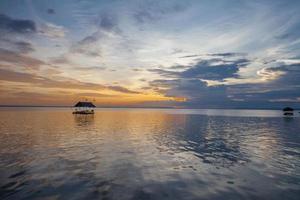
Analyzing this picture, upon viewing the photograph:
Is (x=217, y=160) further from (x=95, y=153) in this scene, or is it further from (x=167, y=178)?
(x=95, y=153)

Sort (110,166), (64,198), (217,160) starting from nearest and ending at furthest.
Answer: (64,198)
(110,166)
(217,160)

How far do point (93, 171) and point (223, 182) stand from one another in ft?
28.9

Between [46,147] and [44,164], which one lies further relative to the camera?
[46,147]

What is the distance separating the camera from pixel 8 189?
443 inches

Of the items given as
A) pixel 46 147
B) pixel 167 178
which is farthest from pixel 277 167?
pixel 46 147

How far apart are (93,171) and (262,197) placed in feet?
35.0

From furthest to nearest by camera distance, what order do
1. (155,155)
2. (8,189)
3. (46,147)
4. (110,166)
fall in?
(46,147), (155,155), (110,166), (8,189)

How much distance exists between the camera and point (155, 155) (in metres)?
20.0

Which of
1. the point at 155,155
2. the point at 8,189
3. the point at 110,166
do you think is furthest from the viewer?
the point at 155,155

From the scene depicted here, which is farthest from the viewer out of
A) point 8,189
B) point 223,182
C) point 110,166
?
point 110,166

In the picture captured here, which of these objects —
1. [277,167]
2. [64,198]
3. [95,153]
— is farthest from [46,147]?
[277,167]

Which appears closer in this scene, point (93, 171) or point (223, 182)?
point (223, 182)

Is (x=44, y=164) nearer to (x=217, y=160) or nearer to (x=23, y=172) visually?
(x=23, y=172)

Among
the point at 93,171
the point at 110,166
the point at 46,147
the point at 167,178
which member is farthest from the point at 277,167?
the point at 46,147
